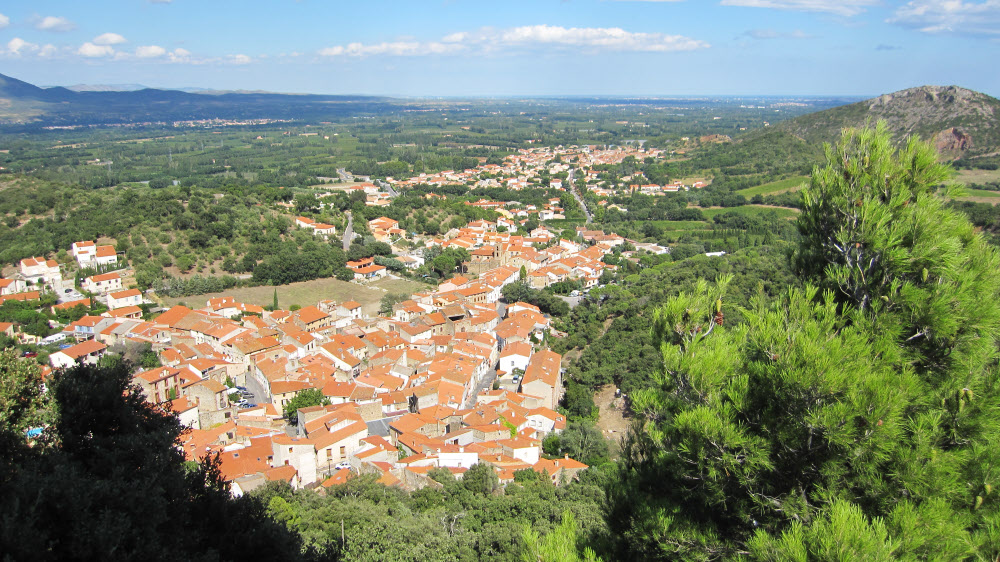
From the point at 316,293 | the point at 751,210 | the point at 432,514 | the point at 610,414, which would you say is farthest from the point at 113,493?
the point at 751,210

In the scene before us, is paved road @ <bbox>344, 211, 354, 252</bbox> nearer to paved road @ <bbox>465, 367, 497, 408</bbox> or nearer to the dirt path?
paved road @ <bbox>465, 367, 497, 408</bbox>

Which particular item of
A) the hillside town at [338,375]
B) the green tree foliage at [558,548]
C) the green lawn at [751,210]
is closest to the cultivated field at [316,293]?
the hillside town at [338,375]

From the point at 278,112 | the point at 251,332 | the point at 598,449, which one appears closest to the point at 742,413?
the point at 598,449

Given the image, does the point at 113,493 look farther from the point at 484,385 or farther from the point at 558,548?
the point at 484,385

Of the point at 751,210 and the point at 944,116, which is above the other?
the point at 944,116

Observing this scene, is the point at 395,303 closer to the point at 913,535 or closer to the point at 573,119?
the point at 913,535

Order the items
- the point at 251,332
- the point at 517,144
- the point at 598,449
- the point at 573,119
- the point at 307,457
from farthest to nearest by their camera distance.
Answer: the point at 573,119 → the point at 517,144 → the point at 251,332 → the point at 598,449 → the point at 307,457
